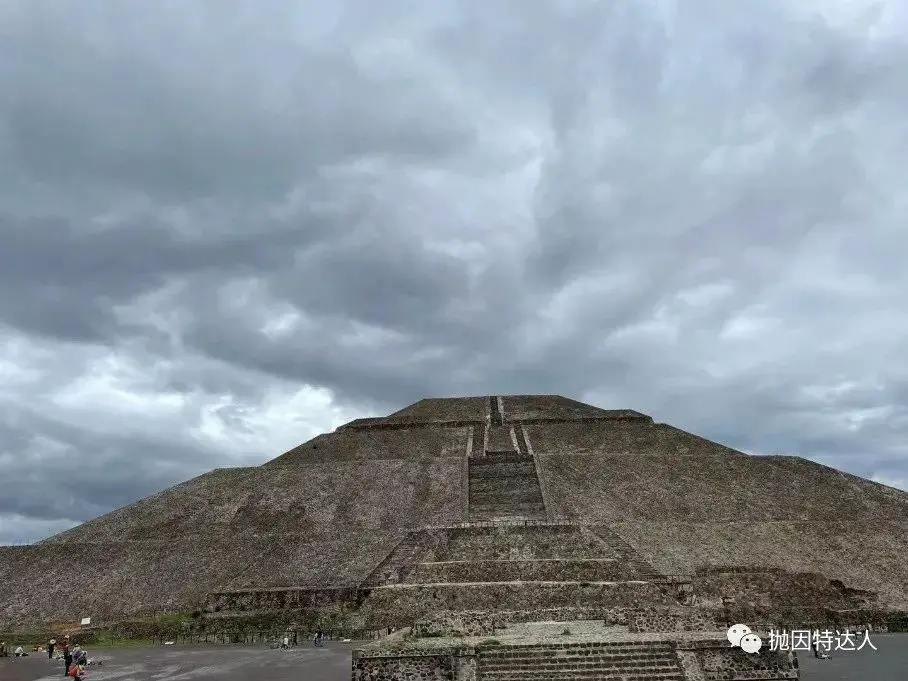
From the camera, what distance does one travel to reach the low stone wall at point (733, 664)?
1171 centimetres

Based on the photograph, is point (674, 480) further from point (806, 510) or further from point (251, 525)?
point (251, 525)

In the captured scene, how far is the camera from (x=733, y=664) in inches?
464

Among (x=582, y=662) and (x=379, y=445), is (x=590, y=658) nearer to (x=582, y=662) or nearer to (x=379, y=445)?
(x=582, y=662)

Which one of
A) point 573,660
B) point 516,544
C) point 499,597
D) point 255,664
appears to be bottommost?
point 255,664

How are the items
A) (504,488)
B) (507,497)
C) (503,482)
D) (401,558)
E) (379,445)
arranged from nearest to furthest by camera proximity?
(401,558) < (507,497) < (504,488) < (503,482) < (379,445)

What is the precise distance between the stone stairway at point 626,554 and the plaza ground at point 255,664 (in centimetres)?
379

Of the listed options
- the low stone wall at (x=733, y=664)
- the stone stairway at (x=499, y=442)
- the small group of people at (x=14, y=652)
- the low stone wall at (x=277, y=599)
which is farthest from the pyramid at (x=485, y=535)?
the low stone wall at (x=733, y=664)

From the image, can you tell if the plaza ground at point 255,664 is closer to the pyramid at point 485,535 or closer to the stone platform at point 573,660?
the pyramid at point 485,535

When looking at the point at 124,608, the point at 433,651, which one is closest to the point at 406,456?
the point at 124,608

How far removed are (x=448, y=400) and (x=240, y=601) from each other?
31147 millimetres

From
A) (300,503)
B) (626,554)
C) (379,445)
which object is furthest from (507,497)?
(626,554)

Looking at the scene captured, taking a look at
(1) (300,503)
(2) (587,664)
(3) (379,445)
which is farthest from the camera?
(3) (379,445)

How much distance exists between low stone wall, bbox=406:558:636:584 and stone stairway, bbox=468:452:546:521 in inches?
447

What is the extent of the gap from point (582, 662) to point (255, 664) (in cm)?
826
